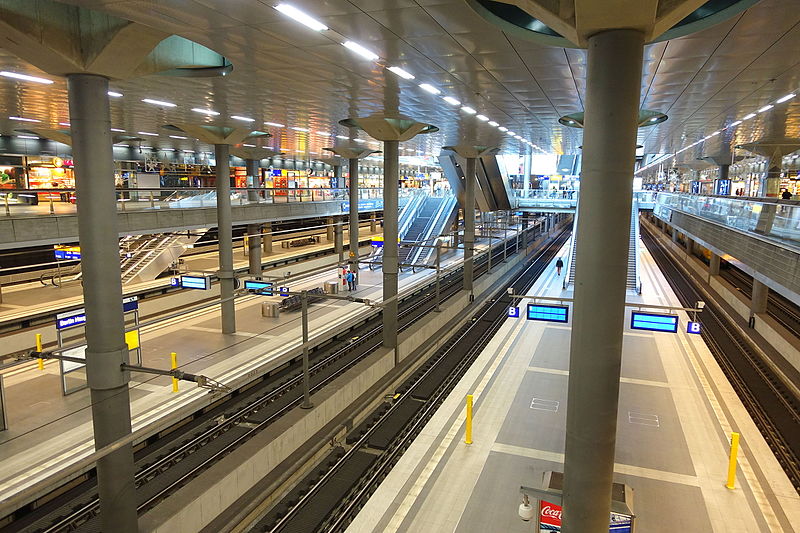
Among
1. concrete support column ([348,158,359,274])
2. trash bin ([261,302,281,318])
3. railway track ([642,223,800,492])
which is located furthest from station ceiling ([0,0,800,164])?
concrete support column ([348,158,359,274])

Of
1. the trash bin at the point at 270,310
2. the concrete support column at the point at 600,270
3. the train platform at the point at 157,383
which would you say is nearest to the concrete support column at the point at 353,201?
the train platform at the point at 157,383

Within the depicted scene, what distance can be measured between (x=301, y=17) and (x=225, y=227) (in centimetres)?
1133

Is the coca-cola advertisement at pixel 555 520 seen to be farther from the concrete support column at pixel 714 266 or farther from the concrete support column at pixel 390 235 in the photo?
the concrete support column at pixel 714 266

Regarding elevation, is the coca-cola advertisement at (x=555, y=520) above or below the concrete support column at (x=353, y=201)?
below

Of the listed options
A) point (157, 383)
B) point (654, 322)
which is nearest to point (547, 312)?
→ point (654, 322)

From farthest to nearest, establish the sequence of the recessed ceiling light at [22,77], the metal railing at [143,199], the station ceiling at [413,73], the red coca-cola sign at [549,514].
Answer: the metal railing at [143,199] → the recessed ceiling light at [22,77] → the red coca-cola sign at [549,514] → the station ceiling at [413,73]

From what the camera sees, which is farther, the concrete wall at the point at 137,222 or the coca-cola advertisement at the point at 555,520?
the concrete wall at the point at 137,222

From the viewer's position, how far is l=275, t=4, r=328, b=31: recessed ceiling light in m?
5.42

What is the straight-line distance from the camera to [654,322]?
43.9 ft

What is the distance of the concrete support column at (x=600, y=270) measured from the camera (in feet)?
15.2

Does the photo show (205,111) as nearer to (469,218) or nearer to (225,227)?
(225,227)

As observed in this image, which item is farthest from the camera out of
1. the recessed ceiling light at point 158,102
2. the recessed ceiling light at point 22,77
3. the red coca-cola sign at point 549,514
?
the recessed ceiling light at point 158,102

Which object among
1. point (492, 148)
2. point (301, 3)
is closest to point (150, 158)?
point (492, 148)

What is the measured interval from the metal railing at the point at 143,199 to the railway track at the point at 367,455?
7.32m
